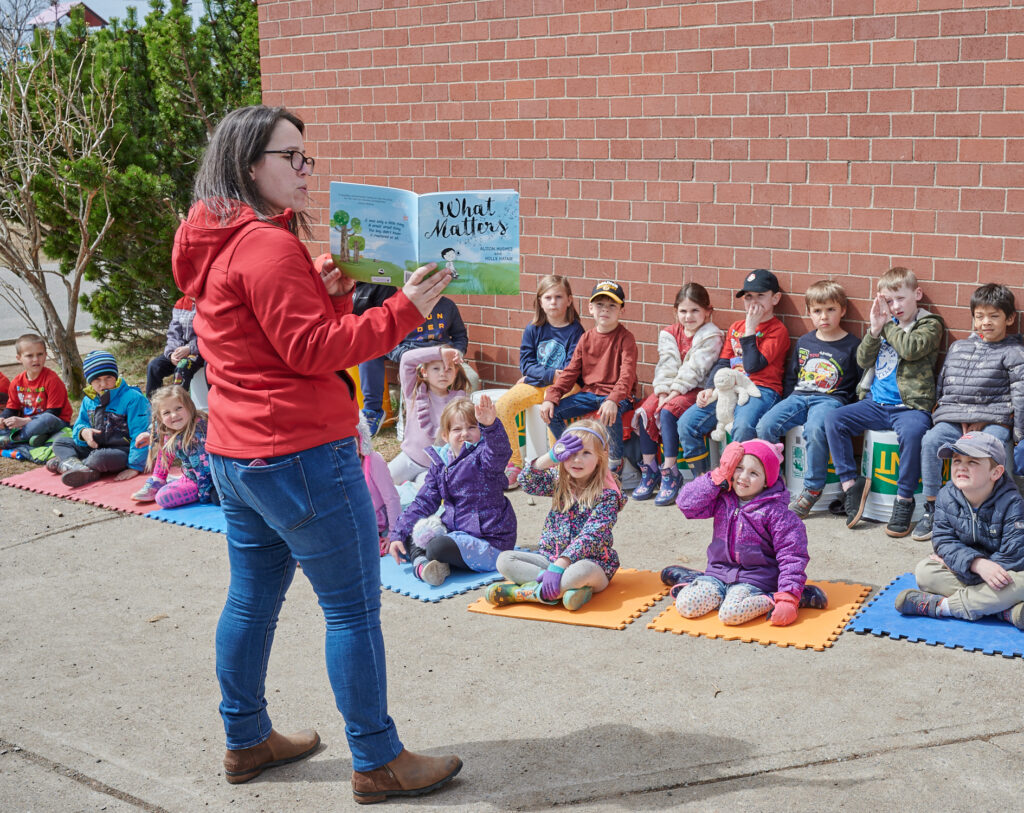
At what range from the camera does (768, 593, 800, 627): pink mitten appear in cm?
533

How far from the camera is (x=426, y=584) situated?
243 inches

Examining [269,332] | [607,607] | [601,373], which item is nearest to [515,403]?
[601,373]

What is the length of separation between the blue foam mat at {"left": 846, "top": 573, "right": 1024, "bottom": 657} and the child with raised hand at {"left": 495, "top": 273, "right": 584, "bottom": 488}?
126 inches

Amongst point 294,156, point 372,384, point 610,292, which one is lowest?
point 372,384

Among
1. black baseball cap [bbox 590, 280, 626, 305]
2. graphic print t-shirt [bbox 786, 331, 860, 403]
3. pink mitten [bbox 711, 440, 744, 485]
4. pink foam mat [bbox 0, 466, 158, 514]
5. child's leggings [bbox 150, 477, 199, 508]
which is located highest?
black baseball cap [bbox 590, 280, 626, 305]

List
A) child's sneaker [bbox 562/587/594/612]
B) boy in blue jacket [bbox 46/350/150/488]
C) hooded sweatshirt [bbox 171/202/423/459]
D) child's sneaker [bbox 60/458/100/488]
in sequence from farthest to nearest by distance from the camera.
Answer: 1. boy in blue jacket [bbox 46/350/150/488]
2. child's sneaker [bbox 60/458/100/488]
3. child's sneaker [bbox 562/587/594/612]
4. hooded sweatshirt [bbox 171/202/423/459]

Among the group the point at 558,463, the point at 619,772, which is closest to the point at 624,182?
the point at 558,463

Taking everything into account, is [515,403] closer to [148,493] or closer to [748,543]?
[148,493]

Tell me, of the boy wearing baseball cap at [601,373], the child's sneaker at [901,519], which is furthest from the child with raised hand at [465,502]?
the child's sneaker at [901,519]

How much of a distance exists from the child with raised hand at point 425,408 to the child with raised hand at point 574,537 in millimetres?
1708

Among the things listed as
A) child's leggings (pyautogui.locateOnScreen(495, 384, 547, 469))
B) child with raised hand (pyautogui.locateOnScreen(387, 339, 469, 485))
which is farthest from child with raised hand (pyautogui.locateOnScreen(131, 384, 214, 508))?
child's leggings (pyautogui.locateOnScreen(495, 384, 547, 469))

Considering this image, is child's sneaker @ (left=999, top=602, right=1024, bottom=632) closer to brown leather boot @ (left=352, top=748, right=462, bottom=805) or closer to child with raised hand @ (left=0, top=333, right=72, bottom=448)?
brown leather boot @ (left=352, top=748, right=462, bottom=805)

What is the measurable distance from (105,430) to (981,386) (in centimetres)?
609

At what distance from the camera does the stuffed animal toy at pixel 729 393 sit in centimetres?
734
